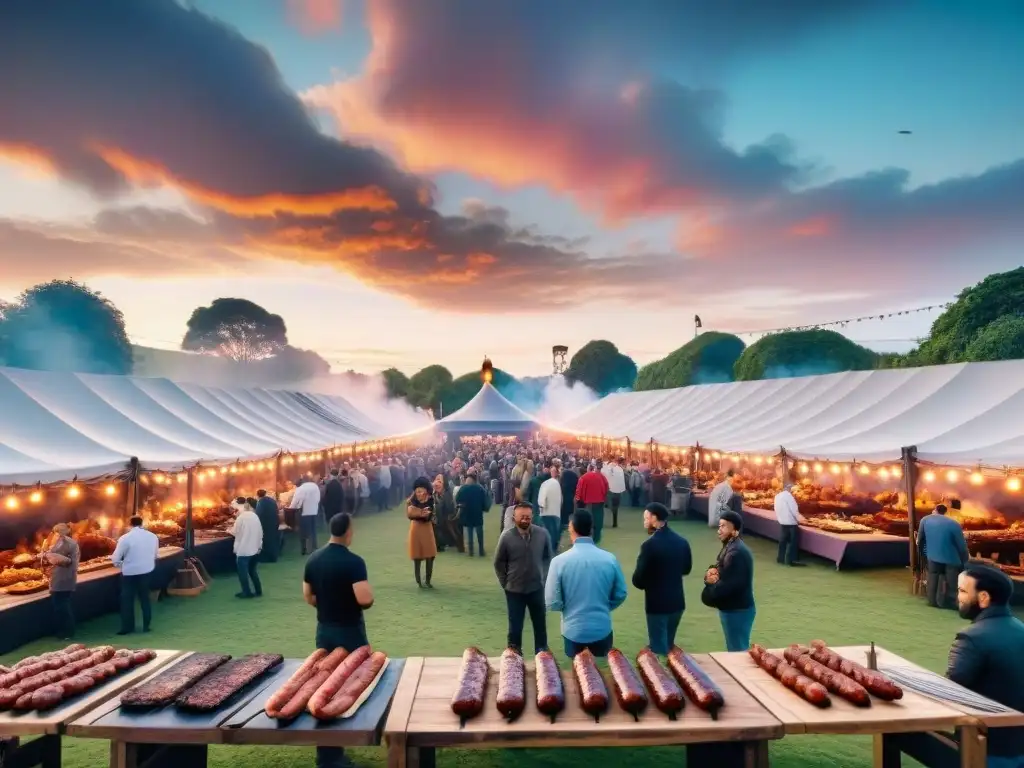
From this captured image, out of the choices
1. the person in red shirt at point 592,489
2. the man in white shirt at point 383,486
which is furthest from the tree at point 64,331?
the person in red shirt at point 592,489

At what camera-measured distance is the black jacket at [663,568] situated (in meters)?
5.64

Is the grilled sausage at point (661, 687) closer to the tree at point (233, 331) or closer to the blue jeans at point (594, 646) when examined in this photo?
the blue jeans at point (594, 646)

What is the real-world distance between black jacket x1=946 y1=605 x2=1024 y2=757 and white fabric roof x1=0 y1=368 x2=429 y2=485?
9.74 m

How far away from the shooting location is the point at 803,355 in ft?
174

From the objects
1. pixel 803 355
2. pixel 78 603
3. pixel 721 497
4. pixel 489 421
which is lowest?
pixel 78 603

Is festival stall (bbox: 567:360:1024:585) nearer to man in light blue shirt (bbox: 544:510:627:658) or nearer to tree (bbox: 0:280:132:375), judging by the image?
man in light blue shirt (bbox: 544:510:627:658)

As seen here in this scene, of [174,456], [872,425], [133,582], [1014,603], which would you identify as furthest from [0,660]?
[872,425]

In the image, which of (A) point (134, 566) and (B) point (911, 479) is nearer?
(A) point (134, 566)

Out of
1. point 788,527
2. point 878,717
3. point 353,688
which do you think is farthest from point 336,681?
point 788,527

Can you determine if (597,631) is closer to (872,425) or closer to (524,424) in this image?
(872,425)

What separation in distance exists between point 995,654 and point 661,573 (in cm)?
250

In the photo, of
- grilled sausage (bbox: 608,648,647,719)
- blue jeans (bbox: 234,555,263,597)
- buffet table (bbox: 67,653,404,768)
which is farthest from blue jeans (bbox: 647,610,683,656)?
blue jeans (bbox: 234,555,263,597)

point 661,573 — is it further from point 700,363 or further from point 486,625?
point 700,363

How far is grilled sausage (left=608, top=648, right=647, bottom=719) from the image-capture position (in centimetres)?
343
